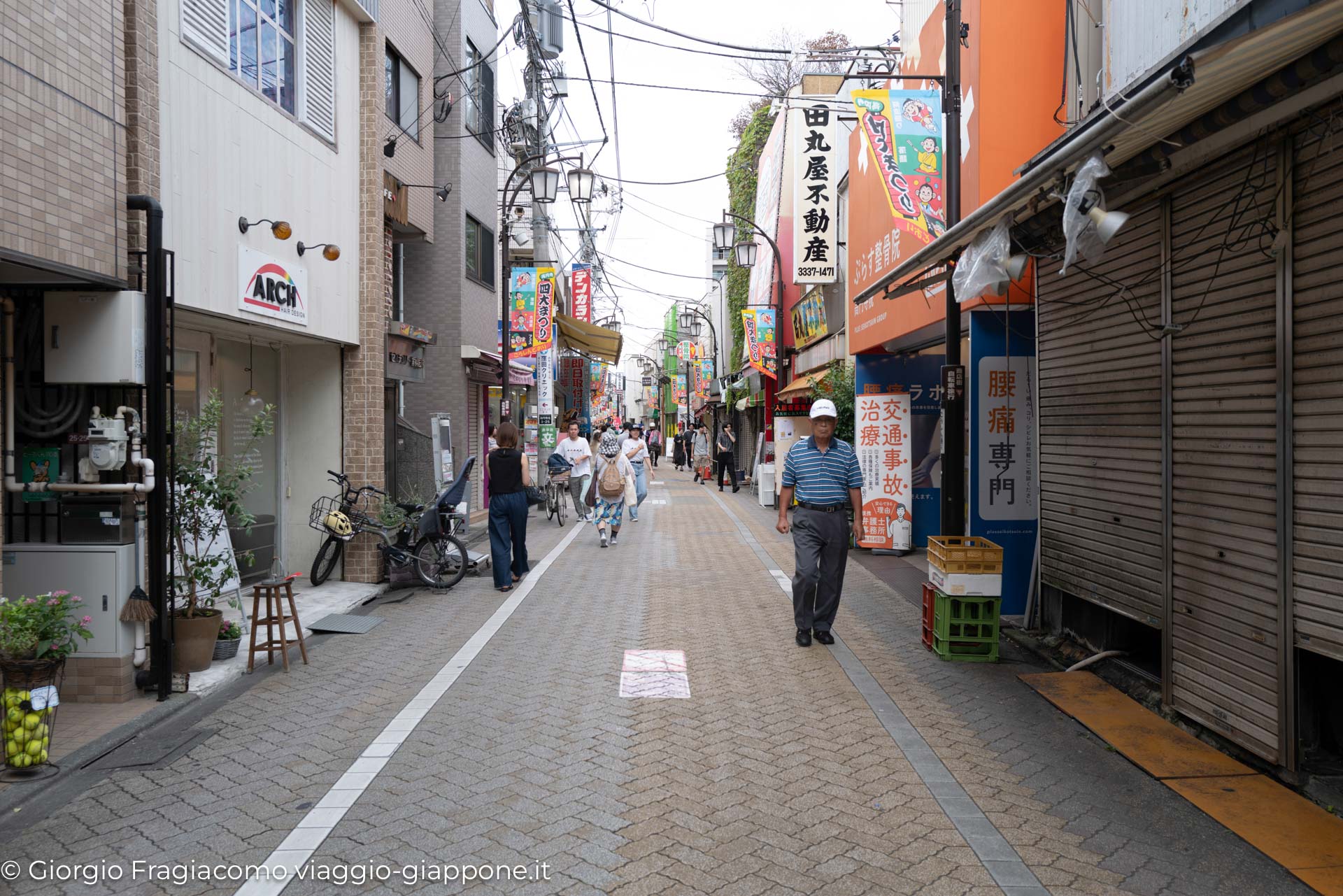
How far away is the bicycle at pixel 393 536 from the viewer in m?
10.9

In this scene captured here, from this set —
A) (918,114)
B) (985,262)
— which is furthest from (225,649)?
(918,114)

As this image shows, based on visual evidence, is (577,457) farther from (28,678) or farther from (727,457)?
(28,678)

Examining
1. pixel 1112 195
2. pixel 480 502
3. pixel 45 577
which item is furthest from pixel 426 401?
pixel 1112 195

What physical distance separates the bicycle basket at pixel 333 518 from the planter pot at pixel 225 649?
9.83 ft

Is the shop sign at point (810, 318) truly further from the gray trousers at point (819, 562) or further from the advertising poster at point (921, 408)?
the gray trousers at point (819, 562)

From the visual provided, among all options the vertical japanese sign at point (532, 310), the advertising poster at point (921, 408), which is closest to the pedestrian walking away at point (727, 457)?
the vertical japanese sign at point (532, 310)

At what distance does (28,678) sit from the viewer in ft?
16.3

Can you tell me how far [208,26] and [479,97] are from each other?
12291 mm

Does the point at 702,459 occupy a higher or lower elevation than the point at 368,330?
lower

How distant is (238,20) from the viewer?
8938 millimetres

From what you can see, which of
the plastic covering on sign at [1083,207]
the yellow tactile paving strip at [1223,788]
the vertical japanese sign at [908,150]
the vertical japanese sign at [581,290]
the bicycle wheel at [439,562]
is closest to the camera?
the yellow tactile paving strip at [1223,788]

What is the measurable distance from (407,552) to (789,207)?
18371 mm

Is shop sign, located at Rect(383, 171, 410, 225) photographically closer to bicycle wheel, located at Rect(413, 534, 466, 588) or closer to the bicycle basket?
the bicycle basket

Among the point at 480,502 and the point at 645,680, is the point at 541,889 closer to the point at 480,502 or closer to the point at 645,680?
the point at 645,680
